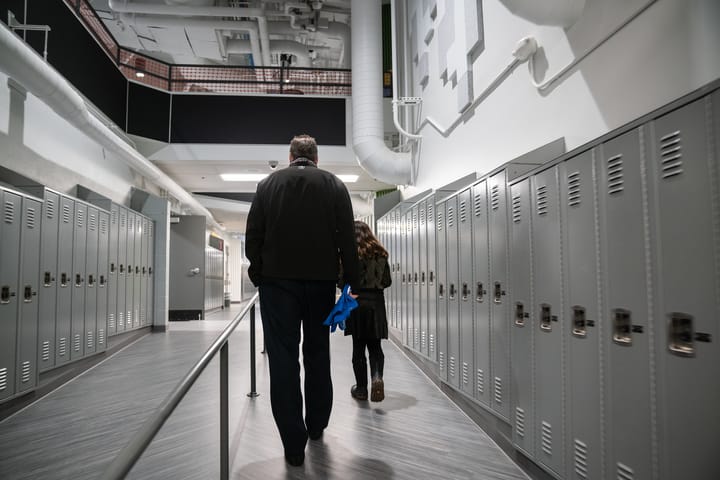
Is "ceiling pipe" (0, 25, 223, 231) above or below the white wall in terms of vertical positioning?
above

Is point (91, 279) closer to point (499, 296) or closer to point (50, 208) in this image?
point (50, 208)

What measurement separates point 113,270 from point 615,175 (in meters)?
6.84

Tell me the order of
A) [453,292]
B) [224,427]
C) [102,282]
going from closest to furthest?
[224,427]
[453,292]
[102,282]

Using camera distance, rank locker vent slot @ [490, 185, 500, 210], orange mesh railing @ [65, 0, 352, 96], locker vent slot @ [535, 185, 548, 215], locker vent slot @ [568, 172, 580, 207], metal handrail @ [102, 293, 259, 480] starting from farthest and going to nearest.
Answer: orange mesh railing @ [65, 0, 352, 96]
locker vent slot @ [490, 185, 500, 210]
locker vent slot @ [535, 185, 548, 215]
locker vent slot @ [568, 172, 580, 207]
metal handrail @ [102, 293, 259, 480]

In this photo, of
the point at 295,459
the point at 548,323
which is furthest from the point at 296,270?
the point at 548,323

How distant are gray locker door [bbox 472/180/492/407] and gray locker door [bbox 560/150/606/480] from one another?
1.05m

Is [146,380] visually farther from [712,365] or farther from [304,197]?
[712,365]

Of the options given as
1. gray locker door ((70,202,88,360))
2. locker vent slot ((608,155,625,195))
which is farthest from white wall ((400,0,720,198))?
gray locker door ((70,202,88,360))

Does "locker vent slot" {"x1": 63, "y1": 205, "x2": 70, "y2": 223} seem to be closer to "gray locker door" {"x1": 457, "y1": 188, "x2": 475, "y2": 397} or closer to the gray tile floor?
the gray tile floor

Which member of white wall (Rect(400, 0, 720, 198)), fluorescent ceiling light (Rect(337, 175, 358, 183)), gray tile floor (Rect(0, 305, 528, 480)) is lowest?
gray tile floor (Rect(0, 305, 528, 480))

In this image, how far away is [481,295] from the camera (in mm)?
3393

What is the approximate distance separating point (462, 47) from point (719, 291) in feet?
13.4

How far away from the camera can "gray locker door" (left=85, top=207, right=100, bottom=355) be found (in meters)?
5.85

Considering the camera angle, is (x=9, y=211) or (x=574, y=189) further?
(x=9, y=211)
